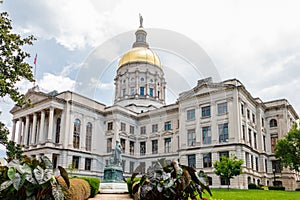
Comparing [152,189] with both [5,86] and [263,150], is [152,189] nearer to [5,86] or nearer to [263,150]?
[5,86]

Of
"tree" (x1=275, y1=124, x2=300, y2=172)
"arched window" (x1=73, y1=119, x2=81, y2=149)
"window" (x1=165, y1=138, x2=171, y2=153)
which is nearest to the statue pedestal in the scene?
"tree" (x1=275, y1=124, x2=300, y2=172)

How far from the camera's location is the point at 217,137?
39.2 meters

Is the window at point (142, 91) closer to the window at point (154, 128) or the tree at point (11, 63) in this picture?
the window at point (154, 128)

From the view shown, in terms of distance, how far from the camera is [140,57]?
6338cm

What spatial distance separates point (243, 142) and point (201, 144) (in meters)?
5.99

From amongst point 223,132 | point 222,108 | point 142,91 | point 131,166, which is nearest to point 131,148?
point 131,166

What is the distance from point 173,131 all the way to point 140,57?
22700 mm

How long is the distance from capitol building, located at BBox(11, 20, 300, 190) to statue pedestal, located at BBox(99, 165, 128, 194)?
2017cm

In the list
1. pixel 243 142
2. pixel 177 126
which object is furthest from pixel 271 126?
pixel 177 126

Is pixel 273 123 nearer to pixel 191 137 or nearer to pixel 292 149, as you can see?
pixel 292 149

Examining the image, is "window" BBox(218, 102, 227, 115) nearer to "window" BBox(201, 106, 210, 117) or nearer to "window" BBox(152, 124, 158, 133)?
"window" BBox(201, 106, 210, 117)

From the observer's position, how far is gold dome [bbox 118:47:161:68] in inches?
2491

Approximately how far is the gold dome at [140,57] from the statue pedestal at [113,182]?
4398 centimetres

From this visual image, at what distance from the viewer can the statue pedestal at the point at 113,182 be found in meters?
19.6
